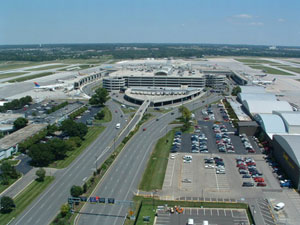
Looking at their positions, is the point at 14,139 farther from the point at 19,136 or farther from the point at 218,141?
the point at 218,141

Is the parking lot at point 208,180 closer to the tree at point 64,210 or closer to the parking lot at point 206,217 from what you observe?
the parking lot at point 206,217

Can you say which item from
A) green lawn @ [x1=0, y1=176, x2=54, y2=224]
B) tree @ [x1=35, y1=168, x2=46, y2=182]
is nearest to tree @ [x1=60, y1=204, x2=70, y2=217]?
green lawn @ [x1=0, y1=176, x2=54, y2=224]

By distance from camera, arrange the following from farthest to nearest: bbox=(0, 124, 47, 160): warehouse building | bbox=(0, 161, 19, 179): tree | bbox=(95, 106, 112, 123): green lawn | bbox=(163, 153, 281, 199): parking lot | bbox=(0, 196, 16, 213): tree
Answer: bbox=(95, 106, 112, 123): green lawn, bbox=(0, 124, 47, 160): warehouse building, bbox=(0, 161, 19, 179): tree, bbox=(163, 153, 281, 199): parking lot, bbox=(0, 196, 16, 213): tree

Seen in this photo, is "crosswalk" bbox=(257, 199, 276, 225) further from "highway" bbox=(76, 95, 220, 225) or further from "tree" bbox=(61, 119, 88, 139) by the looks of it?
"tree" bbox=(61, 119, 88, 139)

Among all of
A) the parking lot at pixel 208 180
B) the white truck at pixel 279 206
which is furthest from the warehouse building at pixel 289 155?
the white truck at pixel 279 206

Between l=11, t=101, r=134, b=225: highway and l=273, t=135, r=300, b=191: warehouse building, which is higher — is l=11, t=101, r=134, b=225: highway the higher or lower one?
the lower one

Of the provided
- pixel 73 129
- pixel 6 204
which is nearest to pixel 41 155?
pixel 73 129
